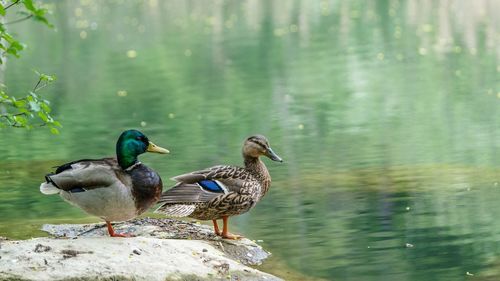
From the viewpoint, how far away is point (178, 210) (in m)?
10.6

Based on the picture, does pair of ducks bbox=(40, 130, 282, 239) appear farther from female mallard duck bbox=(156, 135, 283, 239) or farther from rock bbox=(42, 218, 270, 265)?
rock bbox=(42, 218, 270, 265)

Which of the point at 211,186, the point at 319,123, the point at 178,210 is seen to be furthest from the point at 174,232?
the point at 319,123

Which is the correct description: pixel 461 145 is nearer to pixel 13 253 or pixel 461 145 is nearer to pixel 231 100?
pixel 231 100

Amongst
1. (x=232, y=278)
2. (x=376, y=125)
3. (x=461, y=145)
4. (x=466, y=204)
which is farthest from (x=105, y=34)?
(x=232, y=278)

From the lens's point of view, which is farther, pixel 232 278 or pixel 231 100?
pixel 231 100

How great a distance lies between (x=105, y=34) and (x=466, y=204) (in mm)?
34565

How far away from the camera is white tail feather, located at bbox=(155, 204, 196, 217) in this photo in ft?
34.6

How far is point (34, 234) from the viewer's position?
12.2m

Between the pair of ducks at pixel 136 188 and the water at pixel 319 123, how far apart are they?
0.86 meters

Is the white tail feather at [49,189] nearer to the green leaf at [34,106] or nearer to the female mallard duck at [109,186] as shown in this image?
the female mallard duck at [109,186]

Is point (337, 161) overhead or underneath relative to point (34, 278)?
underneath

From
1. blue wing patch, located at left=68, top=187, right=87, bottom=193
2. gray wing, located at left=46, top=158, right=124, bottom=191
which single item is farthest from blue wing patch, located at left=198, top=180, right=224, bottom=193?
blue wing patch, located at left=68, top=187, right=87, bottom=193

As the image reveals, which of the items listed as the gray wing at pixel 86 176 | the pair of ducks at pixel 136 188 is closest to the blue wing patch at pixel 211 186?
the pair of ducks at pixel 136 188

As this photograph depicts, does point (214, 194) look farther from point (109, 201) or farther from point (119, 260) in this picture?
point (119, 260)
